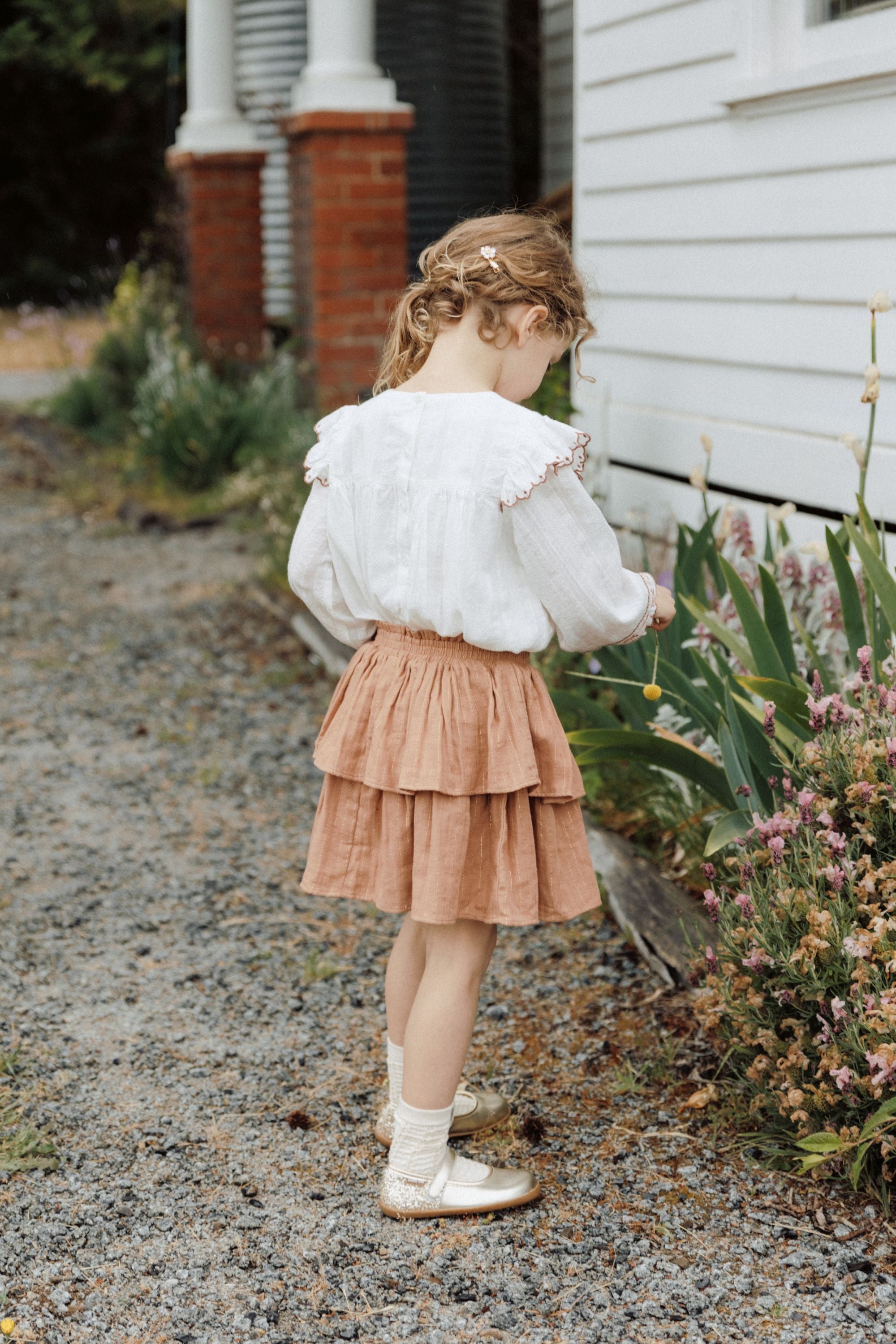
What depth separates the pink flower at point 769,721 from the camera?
2297 mm

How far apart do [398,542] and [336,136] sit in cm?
513

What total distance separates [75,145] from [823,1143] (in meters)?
24.9

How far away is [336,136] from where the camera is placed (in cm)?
665

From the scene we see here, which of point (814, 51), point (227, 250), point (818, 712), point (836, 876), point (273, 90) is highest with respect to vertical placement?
point (273, 90)

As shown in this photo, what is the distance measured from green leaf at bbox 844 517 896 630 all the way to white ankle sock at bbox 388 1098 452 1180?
110 centimetres

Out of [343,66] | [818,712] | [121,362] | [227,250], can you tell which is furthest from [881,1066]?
[121,362]

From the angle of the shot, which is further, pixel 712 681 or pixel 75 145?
pixel 75 145

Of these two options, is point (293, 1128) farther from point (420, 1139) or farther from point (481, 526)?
point (481, 526)

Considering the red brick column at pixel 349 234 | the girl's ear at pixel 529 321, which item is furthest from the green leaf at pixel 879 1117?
the red brick column at pixel 349 234

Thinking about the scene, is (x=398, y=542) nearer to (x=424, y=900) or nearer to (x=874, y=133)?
(x=424, y=900)

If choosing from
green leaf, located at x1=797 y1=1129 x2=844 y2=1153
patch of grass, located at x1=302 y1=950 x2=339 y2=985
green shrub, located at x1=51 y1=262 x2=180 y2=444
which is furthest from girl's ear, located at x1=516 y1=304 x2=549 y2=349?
green shrub, located at x1=51 y1=262 x2=180 y2=444

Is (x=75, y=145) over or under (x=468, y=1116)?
over

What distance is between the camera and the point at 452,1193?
7.18 feet

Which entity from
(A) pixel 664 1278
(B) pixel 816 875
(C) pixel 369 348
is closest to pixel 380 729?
(B) pixel 816 875
